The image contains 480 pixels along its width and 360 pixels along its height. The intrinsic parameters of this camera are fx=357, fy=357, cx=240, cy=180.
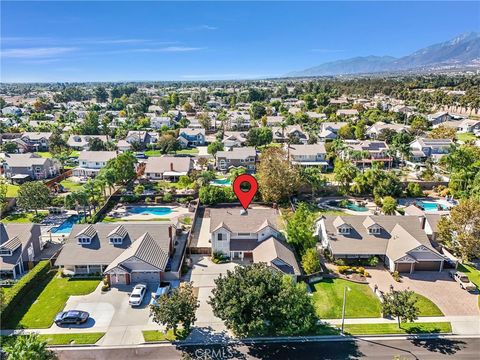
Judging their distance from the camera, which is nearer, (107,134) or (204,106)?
(107,134)

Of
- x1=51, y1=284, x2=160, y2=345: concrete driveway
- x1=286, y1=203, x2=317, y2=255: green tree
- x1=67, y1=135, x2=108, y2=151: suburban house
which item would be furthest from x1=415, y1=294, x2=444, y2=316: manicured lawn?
x1=67, y1=135, x2=108, y2=151: suburban house

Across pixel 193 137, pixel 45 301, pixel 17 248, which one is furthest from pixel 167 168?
pixel 45 301

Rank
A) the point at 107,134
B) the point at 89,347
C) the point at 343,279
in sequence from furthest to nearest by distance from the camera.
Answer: the point at 107,134
the point at 343,279
the point at 89,347

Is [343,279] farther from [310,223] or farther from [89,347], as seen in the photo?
[89,347]

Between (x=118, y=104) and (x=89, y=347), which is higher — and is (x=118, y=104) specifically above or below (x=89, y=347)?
above

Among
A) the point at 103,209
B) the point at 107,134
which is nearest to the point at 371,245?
the point at 103,209

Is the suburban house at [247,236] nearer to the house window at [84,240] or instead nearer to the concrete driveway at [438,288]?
the concrete driveway at [438,288]
